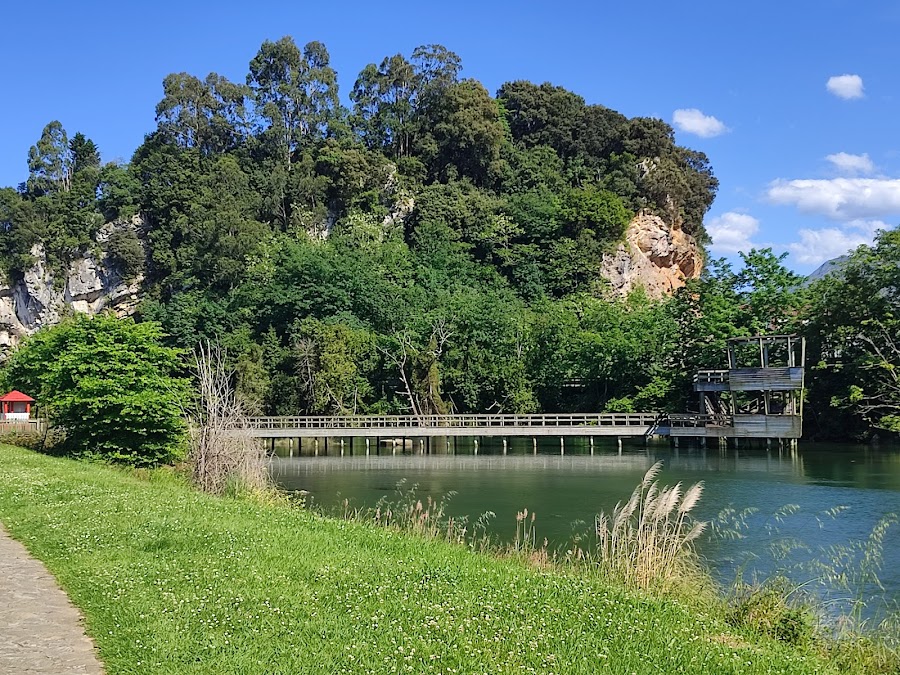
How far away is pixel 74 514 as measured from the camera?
11.0 metres

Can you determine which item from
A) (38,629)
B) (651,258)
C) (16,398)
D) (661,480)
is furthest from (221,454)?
(651,258)

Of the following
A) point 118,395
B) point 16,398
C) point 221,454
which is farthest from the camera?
point 16,398

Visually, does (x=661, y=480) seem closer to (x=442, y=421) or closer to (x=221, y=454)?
(x=221, y=454)

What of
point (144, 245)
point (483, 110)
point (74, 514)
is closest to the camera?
point (74, 514)

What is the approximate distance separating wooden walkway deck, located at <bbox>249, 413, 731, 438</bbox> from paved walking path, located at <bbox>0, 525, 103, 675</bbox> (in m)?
29.0

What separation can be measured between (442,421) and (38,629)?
33789 mm

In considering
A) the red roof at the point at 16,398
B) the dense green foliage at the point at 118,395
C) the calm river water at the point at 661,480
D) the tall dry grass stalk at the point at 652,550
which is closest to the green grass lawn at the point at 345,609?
the tall dry grass stalk at the point at 652,550

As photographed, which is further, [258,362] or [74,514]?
[258,362]

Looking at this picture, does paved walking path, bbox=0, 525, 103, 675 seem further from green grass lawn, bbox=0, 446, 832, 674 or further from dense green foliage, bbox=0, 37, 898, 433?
dense green foliage, bbox=0, 37, 898, 433

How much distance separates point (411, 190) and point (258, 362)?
75.5 feet

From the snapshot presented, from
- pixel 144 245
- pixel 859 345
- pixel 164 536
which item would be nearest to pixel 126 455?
pixel 164 536

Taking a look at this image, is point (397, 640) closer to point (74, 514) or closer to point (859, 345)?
point (74, 514)

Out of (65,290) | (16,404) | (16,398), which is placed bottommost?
(16,404)

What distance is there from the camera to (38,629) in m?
6.24
